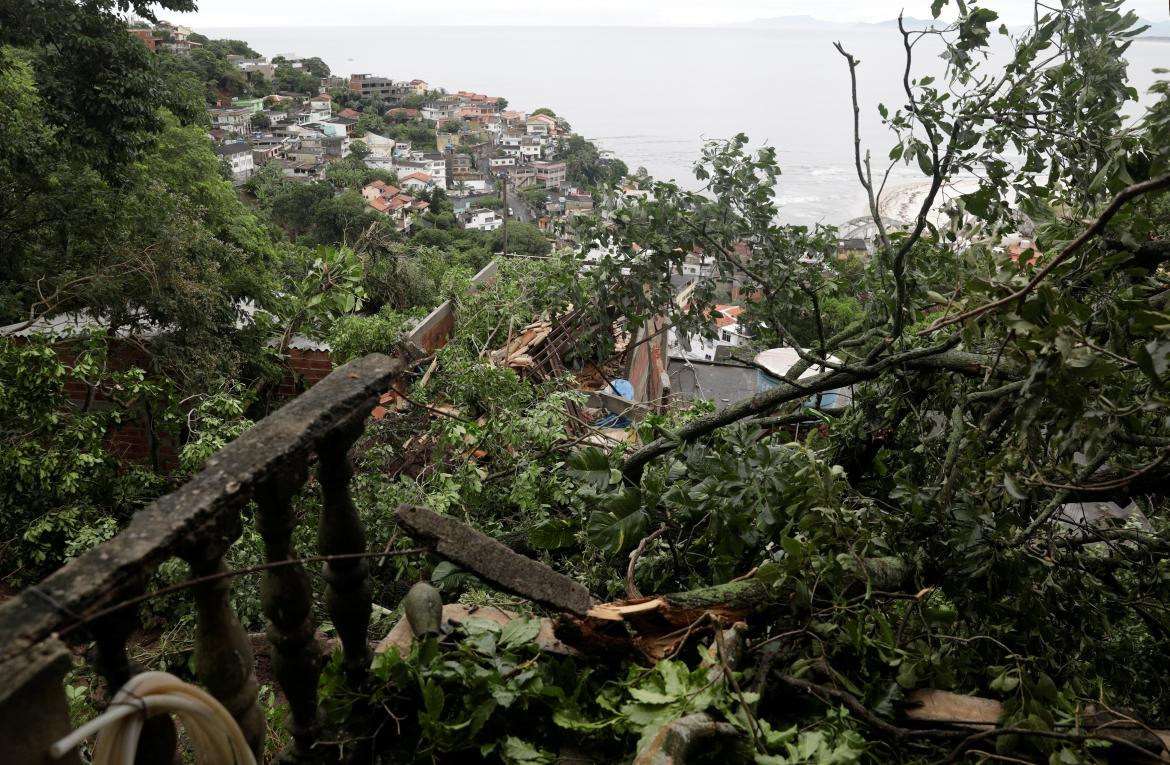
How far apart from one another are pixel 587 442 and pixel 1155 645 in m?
3.28

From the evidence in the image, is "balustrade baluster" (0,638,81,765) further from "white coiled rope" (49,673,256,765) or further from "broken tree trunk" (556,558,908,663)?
"broken tree trunk" (556,558,908,663)

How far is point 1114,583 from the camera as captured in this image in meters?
2.88

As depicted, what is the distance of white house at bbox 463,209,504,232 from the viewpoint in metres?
50.2

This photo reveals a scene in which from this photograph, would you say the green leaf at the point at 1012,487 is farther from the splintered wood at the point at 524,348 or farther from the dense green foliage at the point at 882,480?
the splintered wood at the point at 524,348

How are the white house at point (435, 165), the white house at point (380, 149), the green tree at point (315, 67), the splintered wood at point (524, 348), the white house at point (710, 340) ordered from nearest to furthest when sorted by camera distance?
the white house at point (710, 340), the splintered wood at point (524, 348), the white house at point (435, 165), the white house at point (380, 149), the green tree at point (315, 67)

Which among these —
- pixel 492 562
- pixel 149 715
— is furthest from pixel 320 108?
pixel 149 715

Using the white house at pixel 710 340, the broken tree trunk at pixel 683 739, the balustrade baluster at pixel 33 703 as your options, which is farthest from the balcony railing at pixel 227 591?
the white house at pixel 710 340

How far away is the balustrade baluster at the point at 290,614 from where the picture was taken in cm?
148

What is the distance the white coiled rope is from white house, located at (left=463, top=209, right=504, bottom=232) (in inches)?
1955

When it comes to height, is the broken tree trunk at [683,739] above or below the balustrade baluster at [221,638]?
below

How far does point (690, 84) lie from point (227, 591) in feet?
296

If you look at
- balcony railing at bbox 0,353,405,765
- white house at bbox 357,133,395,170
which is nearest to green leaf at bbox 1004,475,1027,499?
balcony railing at bbox 0,353,405,765

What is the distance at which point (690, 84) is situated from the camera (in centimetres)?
8438

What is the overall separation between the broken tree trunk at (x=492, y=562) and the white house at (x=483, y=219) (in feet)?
160
